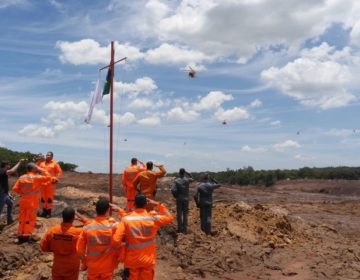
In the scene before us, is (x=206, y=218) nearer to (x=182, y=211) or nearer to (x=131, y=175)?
(x=182, y=211)

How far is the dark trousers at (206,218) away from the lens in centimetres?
1318

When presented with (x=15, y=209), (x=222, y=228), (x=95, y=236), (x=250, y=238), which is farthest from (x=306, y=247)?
(x=15, y=209)

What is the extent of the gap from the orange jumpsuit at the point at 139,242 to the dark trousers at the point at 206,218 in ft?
21.9

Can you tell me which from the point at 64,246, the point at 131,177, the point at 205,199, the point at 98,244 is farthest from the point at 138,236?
the point at 205,199

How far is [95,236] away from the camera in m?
6.19

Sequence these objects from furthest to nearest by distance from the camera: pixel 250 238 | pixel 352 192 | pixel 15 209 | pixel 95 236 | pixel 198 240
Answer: pixel 352 192 → pixel 15 209 → pixel 250 238 → pixel 198 240 → pixel 95 236

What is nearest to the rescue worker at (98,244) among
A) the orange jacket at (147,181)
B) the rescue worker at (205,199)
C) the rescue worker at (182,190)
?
the orange jacket at (147,181)

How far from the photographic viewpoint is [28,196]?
9992 millimetres

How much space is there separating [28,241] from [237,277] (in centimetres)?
528

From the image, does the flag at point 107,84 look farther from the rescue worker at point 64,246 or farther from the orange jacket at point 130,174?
the rescue worker at point 64,246

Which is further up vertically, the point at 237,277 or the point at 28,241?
the point at 28,241

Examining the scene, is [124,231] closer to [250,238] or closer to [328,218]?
[250,238]

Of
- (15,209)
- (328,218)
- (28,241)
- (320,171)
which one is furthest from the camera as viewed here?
(320,171)

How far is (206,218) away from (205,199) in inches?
26.1
